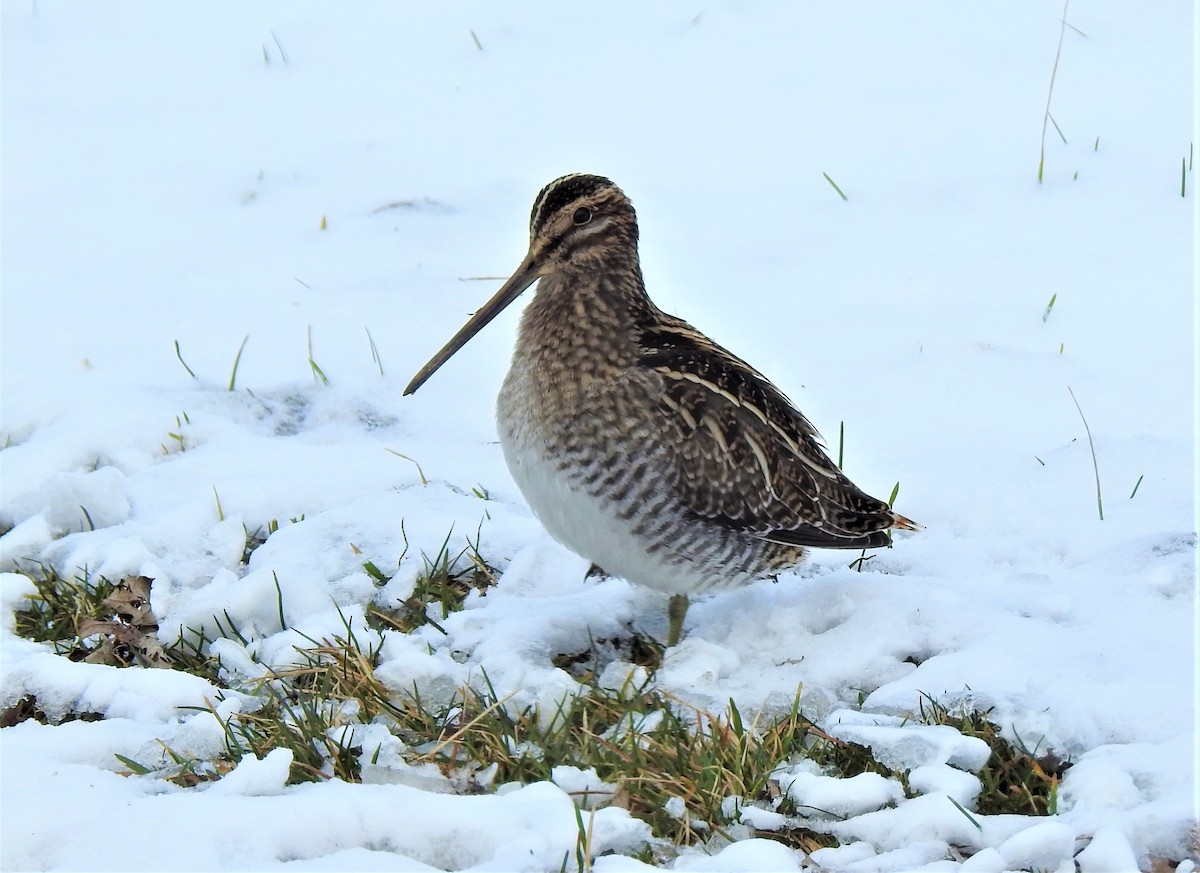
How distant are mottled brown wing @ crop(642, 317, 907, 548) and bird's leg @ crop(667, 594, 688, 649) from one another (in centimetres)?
25

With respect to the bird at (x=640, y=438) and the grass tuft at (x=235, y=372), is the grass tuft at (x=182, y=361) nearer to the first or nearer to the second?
the grass tuft at (x=235, y=372)

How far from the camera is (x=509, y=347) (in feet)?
19.5

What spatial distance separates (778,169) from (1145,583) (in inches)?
123

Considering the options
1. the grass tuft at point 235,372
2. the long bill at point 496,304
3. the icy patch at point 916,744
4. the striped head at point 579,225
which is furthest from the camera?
the grass tuft at point 235,372

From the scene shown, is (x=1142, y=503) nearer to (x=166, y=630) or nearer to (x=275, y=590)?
(x=275, y=590)

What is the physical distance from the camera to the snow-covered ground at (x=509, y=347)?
3279mm

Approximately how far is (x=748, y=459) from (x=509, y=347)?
7.03 ft

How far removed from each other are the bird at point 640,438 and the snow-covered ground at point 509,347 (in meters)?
0.22

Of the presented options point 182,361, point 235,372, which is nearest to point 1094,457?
point 235,372

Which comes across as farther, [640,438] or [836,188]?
[836,188]

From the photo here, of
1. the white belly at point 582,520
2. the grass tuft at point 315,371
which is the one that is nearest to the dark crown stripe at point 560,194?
the white belly at point 582,520

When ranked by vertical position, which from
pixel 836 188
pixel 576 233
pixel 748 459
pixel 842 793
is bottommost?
pixel 842 793

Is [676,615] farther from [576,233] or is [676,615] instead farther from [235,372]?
[235,372]

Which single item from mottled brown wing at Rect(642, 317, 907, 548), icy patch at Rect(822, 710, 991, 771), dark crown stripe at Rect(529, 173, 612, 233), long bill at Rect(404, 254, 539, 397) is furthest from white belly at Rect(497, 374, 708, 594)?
icy patch at Rect(822, 710, 991, 771)
